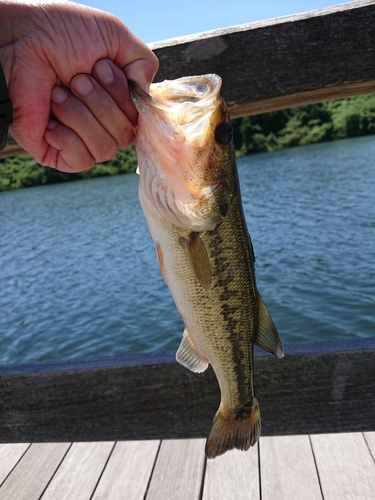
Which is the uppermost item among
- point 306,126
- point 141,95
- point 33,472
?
point 141,95

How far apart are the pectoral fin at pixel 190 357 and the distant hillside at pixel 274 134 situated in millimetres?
54526

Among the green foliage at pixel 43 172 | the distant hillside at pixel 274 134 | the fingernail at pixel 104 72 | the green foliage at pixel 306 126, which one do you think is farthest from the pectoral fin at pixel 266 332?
the green foliage at pixel 306 126

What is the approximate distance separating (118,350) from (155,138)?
9489 mm

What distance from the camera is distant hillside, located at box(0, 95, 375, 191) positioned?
5834 cm

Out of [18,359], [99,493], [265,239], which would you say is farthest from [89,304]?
[99,493]

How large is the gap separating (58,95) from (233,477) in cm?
222

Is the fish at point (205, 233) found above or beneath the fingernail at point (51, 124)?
A: beneath

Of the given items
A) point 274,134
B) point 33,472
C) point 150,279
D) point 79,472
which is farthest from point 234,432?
point 274,134

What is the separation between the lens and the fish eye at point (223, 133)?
5.32ft

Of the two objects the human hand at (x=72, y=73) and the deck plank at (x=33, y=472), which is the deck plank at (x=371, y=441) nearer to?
the deck plank at (x=33, y=472)

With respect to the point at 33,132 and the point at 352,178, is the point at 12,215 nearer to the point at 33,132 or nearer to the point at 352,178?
the point at 352,178

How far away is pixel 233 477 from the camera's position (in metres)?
2.95

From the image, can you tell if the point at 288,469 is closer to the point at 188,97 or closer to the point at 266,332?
the point at 266,332

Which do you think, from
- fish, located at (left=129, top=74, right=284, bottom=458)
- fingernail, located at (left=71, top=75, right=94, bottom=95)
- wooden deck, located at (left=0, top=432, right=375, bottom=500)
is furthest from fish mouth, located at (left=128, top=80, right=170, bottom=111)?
wooden deck, located at (left=0, top=432, right=375, bottom=500)
